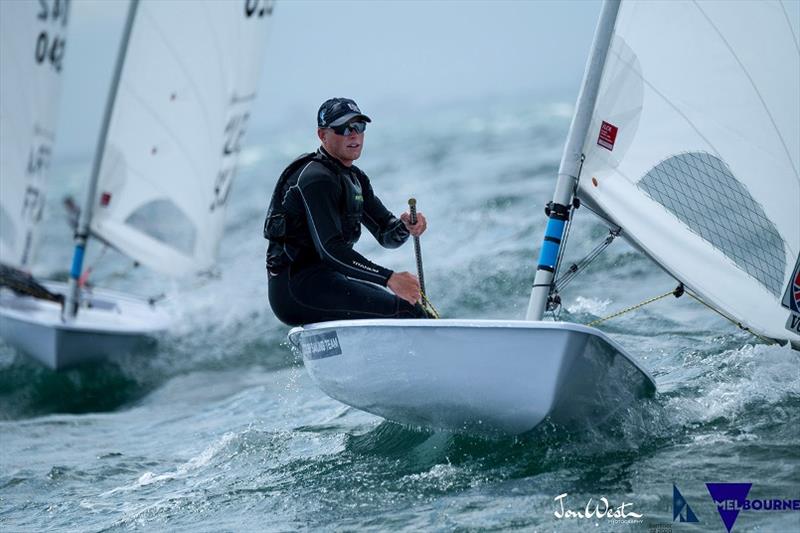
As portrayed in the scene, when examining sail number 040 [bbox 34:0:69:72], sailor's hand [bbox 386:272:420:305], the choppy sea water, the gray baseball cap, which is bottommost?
the choppy sea water

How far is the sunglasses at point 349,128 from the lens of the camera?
4117mm

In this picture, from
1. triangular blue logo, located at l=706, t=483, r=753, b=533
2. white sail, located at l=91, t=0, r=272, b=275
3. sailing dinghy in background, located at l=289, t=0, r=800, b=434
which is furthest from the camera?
white sail, located at l=91, t=0, r=272, b=275

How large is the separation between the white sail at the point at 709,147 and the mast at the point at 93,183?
475cm

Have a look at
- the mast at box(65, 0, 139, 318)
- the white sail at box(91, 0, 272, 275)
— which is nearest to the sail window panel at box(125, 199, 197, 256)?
the white sail at box(91, 0, 272, 275)

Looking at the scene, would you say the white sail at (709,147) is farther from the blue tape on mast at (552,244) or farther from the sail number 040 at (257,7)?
the sail number 040 at (257,7)

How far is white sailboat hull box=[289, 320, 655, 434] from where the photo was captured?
3.51 metres

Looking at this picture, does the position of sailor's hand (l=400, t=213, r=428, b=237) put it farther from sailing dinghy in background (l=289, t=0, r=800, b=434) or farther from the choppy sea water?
the choppy sea water

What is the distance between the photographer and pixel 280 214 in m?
4.14

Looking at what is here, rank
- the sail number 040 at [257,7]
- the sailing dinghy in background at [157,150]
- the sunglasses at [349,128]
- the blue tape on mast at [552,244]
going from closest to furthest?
the blue tape on mast at [552,244] → the sunglasses at [349,128] → the sailing dinghy in background at [157,150] → the sail number 040 at [257,7]

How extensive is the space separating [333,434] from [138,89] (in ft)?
13.5

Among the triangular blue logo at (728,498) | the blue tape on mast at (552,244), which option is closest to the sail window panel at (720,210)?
the blue tape on mast at (552,244)

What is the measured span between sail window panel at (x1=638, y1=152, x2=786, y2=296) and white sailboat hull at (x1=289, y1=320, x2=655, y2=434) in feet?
1.97

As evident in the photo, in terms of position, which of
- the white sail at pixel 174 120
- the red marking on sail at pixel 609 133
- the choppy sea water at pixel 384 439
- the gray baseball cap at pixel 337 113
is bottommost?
the choppy sea water at pixel 384 439

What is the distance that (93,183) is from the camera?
26.4 feet
